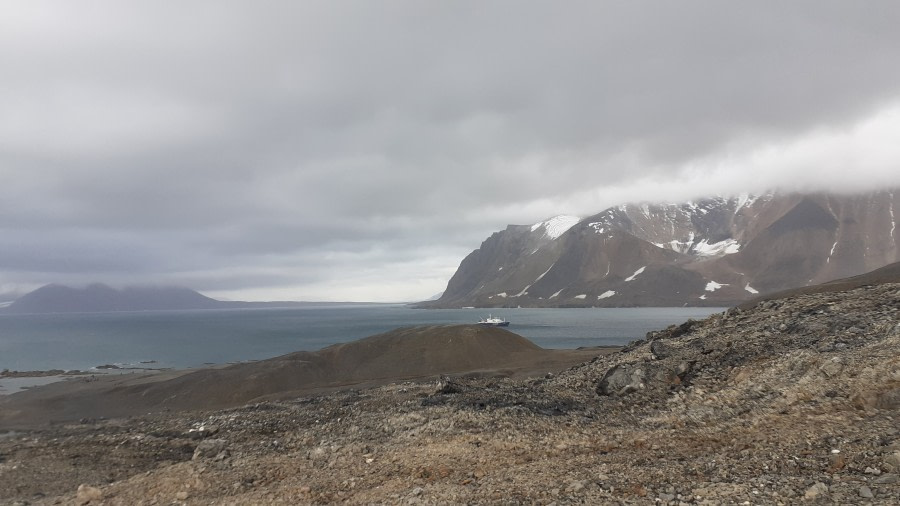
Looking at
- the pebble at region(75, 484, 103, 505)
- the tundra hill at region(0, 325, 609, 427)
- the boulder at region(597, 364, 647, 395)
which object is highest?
the boulder at region(597, 364, 647, 395)

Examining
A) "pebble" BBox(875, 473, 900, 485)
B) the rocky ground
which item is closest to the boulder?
the rocky ground

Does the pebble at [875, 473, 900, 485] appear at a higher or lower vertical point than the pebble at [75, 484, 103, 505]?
higher

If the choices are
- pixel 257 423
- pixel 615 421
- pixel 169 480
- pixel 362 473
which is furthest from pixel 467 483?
pixel 257 423

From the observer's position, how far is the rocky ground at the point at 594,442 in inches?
420

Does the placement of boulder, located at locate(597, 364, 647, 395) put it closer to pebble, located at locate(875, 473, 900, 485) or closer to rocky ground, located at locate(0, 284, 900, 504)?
rocky ground, located at locate(0, 284, 900, 504)

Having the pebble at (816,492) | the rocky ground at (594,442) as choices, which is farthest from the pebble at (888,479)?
the pebble at (816,492)

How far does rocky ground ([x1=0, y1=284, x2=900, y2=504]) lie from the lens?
1068 cm

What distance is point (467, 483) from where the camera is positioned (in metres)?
11.9

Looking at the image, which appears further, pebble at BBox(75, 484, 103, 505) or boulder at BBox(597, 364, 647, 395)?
boulder at BBox(597, 364, 647, 395)

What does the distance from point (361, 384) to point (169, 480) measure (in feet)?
104

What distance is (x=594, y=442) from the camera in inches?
562

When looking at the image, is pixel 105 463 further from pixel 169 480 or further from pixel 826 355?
pixel 826 355

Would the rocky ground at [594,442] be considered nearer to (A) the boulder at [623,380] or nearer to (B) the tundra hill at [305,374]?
(A) the boulder at [623,380]

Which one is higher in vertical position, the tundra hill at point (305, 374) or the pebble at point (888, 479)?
the pebble at point (888, 479)
